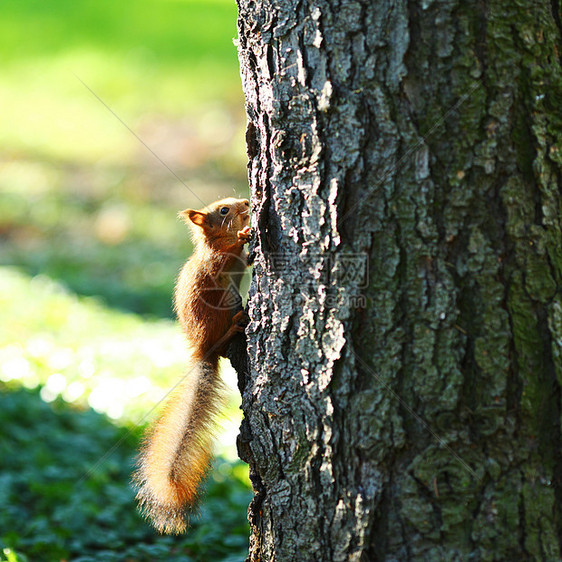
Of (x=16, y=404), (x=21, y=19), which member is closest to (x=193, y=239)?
(x=16, y=404)

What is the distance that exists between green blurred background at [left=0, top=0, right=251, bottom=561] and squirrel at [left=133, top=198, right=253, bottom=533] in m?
0.16

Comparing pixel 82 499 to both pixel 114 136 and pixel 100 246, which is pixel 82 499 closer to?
pixel 100 246

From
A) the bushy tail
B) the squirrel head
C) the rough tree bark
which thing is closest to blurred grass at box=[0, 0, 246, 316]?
the squirrel head

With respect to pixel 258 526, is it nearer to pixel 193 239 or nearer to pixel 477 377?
pixel 477 377

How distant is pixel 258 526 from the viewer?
7.04 ft

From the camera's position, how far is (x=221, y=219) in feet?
10.5

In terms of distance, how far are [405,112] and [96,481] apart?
115 inches

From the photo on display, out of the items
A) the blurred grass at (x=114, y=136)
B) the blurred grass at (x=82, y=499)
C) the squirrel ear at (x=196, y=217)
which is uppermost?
the blurred grass at (x=114, y=136)

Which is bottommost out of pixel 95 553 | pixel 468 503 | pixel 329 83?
pixel 95 553

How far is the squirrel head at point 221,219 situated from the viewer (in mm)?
3158

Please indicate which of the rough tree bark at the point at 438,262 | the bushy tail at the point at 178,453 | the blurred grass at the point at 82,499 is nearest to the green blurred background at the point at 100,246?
the blurred grass at the point at 82,499

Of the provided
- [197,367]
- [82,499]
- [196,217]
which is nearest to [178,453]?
[197,367]

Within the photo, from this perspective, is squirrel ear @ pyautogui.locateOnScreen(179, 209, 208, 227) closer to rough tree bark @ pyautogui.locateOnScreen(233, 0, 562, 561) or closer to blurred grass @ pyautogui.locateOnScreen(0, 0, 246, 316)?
rough tree bark @ pyautogui.locateOnScreen(233, 0, 562, 561)

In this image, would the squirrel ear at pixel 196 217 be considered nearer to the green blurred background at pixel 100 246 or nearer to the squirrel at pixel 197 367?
the squirrel at pixel 197 367
